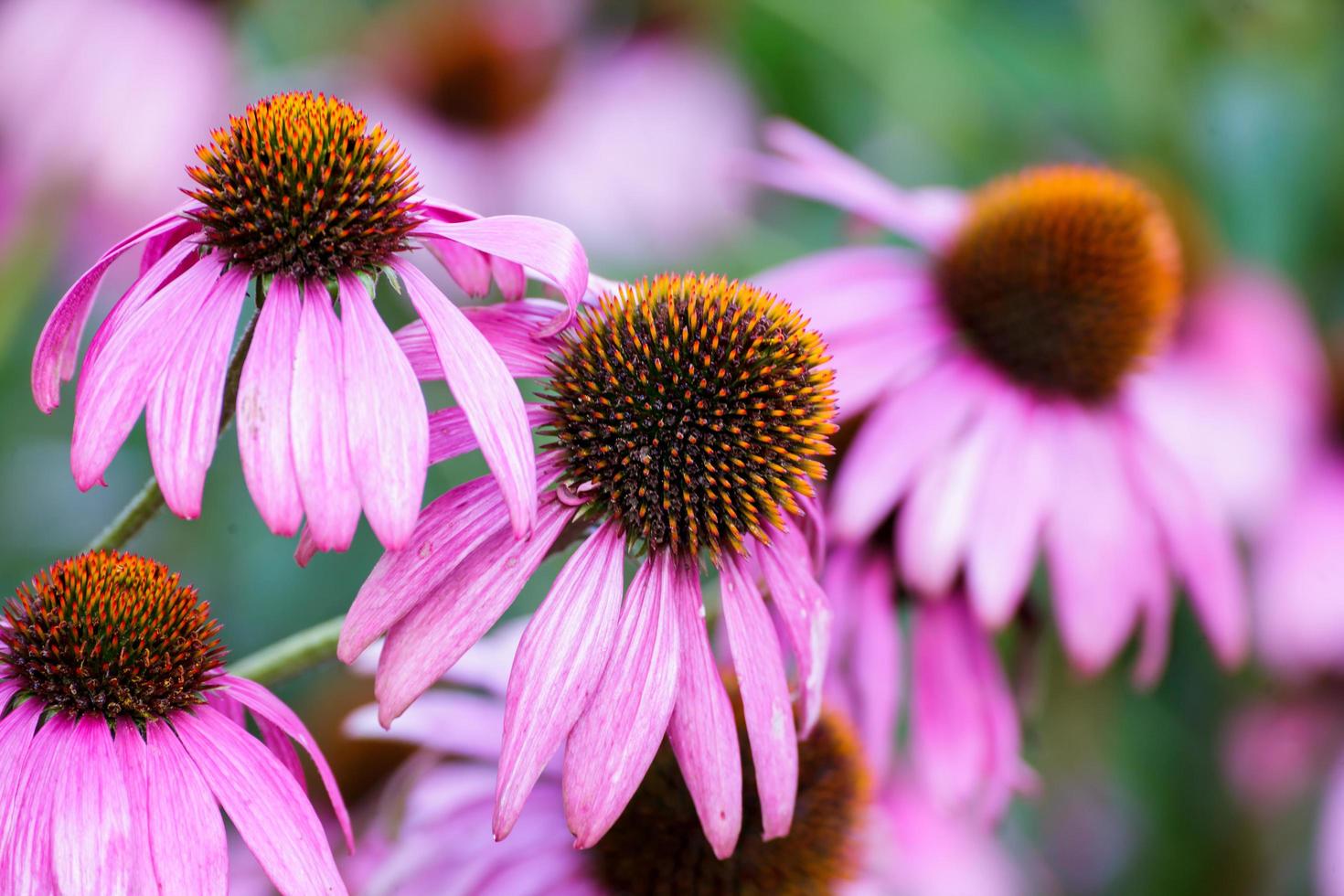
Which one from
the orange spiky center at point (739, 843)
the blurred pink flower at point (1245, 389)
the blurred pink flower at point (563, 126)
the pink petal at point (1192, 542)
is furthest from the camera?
the blurred pink flower at point (563, 126)

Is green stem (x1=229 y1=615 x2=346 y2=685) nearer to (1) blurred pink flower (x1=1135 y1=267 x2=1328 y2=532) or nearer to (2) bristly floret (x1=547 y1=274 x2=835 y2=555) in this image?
(2) bristly floret (x1=547 y1=274 x2=835 y2=555)

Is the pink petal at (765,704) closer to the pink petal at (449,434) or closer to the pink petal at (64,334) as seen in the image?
the pink petal at (449,434)

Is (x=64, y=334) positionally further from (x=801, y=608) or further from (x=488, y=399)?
(x=801, y=608)

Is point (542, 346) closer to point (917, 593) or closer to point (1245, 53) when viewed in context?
point (917, 593)

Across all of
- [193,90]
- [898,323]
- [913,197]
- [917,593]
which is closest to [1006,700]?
[917,593]

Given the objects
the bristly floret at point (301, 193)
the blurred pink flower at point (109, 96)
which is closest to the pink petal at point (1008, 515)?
the bristly floret at point (301, 193)

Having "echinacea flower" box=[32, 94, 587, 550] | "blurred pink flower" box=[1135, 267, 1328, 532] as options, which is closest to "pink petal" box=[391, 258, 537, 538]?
"echinacea flower" box=[32, 94, 587, 550]

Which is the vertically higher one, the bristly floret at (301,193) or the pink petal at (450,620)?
the bristly floret at (301,193)
